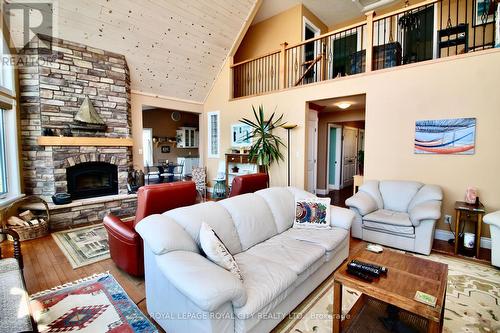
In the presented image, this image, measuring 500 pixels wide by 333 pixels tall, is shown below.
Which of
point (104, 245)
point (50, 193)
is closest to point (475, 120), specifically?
point (104, 245)

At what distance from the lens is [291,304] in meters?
2.02

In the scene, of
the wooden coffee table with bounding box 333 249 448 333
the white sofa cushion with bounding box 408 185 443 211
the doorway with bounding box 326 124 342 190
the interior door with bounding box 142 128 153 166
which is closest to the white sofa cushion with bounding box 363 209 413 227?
the white sofa cushion with bounding box 408 185 443 211

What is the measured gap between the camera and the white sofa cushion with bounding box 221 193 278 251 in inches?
93.6

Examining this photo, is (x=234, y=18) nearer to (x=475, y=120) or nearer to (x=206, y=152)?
(x=206, y=152)

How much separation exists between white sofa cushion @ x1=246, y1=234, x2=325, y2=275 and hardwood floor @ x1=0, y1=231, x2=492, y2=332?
Answer: 48 cm

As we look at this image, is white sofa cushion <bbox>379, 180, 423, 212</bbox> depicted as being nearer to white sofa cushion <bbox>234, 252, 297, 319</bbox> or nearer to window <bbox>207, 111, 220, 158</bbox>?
white sofa cushion <bbox>234, 252, 297, 319</bbox>

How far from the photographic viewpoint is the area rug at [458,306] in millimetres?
1935

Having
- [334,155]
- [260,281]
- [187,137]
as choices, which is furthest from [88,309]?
[187,137]

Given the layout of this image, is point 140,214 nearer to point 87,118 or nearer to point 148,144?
point 87,118

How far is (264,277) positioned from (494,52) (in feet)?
14.0

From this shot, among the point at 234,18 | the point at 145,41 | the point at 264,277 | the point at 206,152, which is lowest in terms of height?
the point at 264,277

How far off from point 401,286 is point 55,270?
3.55m

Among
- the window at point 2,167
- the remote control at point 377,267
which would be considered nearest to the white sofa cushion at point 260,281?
the remote control at point 377,267

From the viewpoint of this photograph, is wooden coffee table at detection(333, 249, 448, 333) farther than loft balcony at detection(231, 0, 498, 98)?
No
